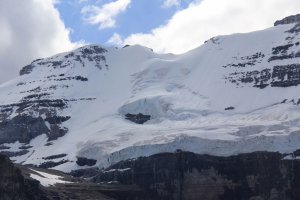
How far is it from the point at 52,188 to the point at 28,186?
4621cm

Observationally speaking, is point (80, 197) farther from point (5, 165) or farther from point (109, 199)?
point (5, 165)

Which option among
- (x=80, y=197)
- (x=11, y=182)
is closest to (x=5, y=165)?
(x=11, y=182)

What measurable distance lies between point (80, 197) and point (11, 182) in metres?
54.8

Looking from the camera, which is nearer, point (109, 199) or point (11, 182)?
point (11, 182)

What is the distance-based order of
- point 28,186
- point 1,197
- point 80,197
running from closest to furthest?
point 1,197 → point 28,186 → point 80,197

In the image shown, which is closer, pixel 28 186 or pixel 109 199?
pixel 28 186

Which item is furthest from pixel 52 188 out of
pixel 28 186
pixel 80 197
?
pixel 28 186

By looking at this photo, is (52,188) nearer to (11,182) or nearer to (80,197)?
(80,197)

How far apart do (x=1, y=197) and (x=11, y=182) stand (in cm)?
331

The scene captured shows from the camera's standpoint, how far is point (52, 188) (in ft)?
639

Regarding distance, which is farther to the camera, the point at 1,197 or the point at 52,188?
the point at 52,188

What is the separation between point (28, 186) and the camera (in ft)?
488

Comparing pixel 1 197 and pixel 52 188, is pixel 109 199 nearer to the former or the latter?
pixel 52 188

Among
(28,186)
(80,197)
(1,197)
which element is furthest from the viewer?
(80,197)
